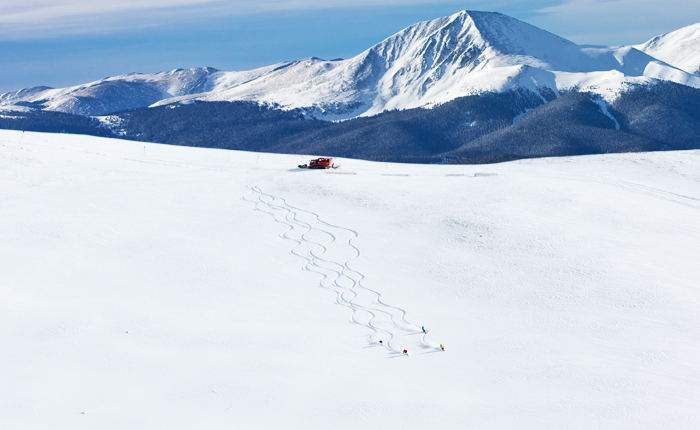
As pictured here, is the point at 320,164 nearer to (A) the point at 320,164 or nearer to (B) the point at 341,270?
(A) the point at 320,164

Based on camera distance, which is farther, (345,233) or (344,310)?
(345,233)

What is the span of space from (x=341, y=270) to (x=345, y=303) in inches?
155

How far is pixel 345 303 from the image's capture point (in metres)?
25.7

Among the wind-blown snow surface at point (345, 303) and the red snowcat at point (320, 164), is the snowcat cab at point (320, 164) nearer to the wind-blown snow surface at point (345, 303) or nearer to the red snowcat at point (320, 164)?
the red snowcat at point (320, 164)

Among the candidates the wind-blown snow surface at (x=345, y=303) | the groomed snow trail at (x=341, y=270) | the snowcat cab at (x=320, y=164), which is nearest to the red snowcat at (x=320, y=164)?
the snowcat cab at (x=320, y=164)

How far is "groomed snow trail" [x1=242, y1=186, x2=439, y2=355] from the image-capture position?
2289 centimetres

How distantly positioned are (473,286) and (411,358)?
8.00 meters

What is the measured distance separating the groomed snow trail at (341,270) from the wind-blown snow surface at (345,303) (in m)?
0.16

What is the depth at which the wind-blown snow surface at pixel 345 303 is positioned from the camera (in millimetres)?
18328

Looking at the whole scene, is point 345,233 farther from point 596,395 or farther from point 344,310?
point 596,395

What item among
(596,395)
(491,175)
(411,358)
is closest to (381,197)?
(491,175)

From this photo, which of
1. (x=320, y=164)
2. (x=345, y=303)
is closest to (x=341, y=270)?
(x=345, y=303)

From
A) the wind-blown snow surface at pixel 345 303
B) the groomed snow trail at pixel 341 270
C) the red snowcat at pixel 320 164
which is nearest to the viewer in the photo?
the wind-blown snow surface at pixel 345 303

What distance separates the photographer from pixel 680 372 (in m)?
20.9
